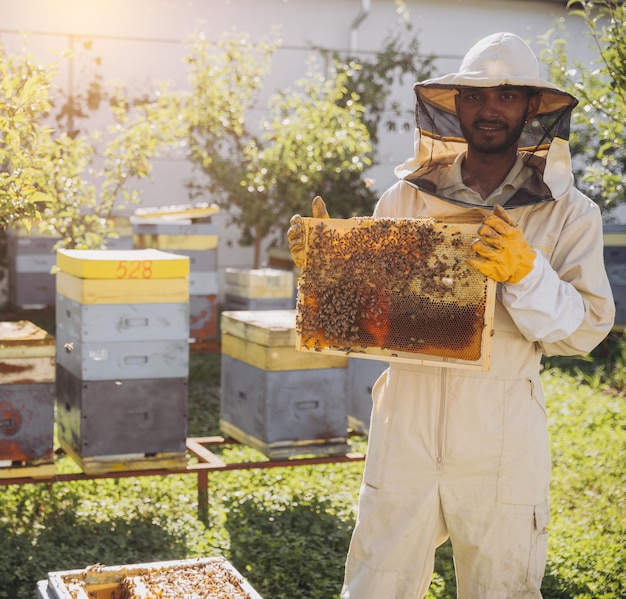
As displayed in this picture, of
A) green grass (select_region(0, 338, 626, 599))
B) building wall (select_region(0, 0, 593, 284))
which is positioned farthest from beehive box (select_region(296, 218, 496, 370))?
building wall (select_region(0, 0, 593, 284))

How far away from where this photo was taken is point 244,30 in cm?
1218

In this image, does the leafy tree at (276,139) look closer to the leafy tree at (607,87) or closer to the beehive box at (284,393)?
the leafy tree at (607,87)

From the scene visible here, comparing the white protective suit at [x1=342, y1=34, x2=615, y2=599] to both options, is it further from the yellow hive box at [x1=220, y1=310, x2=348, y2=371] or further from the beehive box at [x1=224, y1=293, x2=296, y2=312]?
the beehive box at [x1=224, y1=293, x2=296, y2=312]

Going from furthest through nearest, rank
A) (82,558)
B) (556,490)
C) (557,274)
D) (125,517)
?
(556,490)
(125,517)
(82,558)
(557,274)

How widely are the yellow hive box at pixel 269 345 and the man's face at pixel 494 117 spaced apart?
2.15 meters

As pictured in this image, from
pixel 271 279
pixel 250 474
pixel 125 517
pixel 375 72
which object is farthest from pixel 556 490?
pixel 375 72

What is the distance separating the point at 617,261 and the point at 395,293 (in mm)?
7059

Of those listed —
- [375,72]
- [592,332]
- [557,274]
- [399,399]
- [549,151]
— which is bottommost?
[399,399]

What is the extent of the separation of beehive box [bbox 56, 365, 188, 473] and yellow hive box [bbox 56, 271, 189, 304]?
0.40 metres

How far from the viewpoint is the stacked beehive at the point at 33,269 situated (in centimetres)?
995

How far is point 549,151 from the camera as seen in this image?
257 cm

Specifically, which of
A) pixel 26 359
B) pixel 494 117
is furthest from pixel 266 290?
pixel 494 117

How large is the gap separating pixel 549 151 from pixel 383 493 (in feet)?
3.49

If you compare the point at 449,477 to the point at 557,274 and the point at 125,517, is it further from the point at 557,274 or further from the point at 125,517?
the point at 125,517
